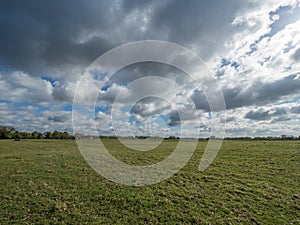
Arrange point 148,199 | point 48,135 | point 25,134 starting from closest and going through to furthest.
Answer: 1. point 148,199
2. point 25,134
3. point 48,135

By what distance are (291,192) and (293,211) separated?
142 inches

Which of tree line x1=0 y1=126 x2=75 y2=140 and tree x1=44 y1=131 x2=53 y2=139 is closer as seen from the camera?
tree line x1=0 y1=126 x2=75 y2=140

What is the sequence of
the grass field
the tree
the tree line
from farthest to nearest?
1. the tree
2. the tree line
3. the grass field

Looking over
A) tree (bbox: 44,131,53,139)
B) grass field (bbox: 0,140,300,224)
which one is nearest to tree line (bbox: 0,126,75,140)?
tree (bbox: 44,131,53,139)

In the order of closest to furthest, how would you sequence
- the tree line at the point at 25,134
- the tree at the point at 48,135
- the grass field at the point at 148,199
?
the grass field at the point at 148,199 → the tree line at the point at 25,134 → the tree at the point at 48,135

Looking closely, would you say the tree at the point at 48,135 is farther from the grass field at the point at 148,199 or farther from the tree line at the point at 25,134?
the grass field at the point at 148,199

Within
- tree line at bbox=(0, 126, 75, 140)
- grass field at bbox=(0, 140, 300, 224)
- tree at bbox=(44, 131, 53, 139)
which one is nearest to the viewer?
grass field at bbox=(0, 140, 300, 224)

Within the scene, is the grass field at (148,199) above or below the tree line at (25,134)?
below

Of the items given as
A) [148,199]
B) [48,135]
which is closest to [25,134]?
[48,135]

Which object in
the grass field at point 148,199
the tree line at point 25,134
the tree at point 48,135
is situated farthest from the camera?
the tree at point 48,135

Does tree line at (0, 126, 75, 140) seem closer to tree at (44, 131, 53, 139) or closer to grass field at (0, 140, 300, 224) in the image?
tree at (44, 131, 53, 139)

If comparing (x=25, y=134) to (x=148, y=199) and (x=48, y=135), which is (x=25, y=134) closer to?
(x=48, y=135)

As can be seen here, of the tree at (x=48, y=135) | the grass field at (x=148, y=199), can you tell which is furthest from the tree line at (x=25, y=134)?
the grass field at (x=148, y=199)

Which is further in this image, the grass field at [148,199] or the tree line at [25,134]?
the tree line at [25,134]
